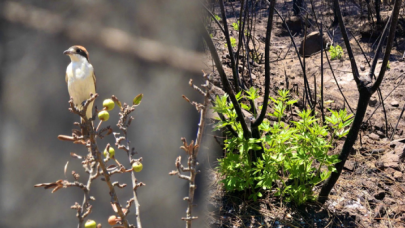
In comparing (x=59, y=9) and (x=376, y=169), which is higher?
A: (x=59, y=9)

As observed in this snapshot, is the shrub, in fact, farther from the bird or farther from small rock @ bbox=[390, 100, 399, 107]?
small rock @ bbox=[390, 100, 399, 107]

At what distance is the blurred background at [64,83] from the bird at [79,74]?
49 mm

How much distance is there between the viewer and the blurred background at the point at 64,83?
1.90 ft

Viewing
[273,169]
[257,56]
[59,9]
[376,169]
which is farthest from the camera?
[257,56]

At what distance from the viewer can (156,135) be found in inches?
28.4

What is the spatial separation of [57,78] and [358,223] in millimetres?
1190

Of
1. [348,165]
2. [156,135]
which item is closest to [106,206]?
[156,135]

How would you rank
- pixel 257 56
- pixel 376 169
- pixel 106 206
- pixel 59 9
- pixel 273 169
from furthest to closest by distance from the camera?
pixel 257 56
pixel 376 169
pixel 273 169
pixel 106 206
pixel 59 9

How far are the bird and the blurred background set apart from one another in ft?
0.16

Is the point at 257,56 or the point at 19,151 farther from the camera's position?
the point at 257,56

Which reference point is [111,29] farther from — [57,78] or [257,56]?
[257,56]

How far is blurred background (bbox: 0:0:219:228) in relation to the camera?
58cm

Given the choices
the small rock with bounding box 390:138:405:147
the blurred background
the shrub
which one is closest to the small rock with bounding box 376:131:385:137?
the small rock with bounding box 390:138:405:147

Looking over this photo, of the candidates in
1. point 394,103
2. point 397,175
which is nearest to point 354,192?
point 397,175
